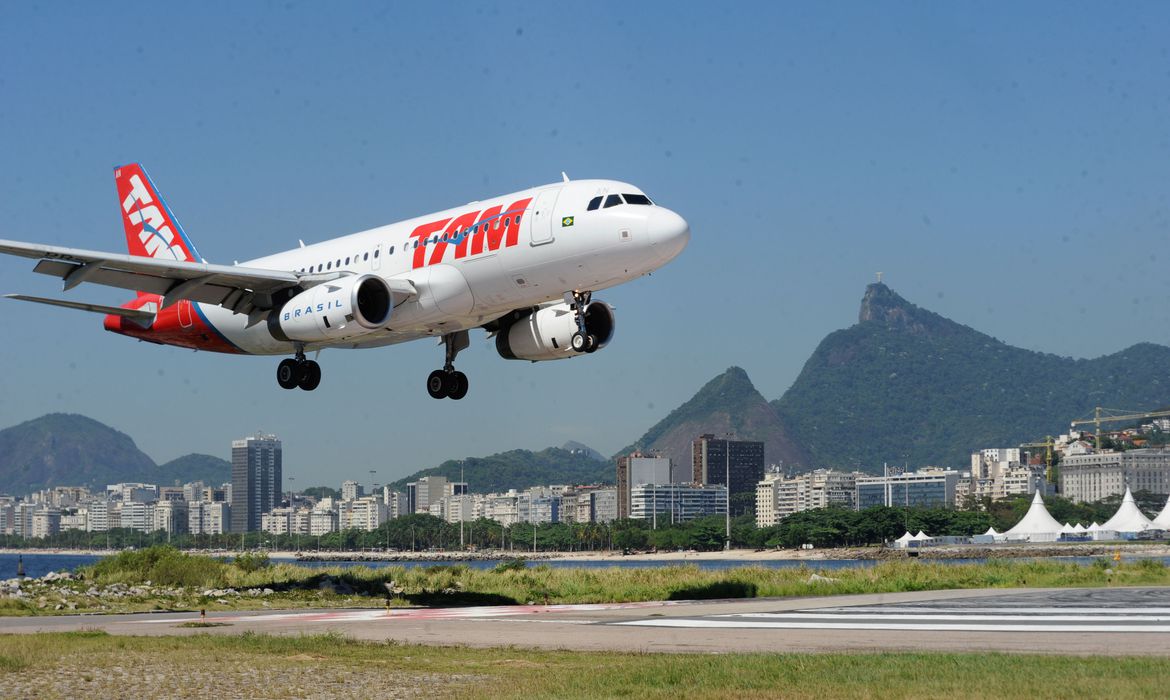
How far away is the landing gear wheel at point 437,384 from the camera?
139 feet

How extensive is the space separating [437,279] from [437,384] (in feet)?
20.0

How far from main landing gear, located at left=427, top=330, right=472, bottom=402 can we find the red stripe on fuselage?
6.60m

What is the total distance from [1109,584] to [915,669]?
33.4 metres

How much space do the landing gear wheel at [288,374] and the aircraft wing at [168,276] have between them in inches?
74.4

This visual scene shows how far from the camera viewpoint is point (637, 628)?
114ft

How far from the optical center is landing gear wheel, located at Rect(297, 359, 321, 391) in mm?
41438

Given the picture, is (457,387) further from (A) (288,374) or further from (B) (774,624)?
(B) (774,624)

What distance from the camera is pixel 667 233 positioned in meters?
33.8

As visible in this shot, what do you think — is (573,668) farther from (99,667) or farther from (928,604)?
(928,604)

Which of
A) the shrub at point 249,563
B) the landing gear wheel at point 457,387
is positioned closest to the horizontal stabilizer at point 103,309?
the landing gear wheel at point 457,387

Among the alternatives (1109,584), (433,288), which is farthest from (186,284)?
(1109,584)

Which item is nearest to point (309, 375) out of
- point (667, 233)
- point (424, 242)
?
point (424, 242)

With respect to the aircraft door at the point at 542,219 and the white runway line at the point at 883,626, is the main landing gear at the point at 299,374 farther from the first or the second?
the white runway line at the point at 883,626

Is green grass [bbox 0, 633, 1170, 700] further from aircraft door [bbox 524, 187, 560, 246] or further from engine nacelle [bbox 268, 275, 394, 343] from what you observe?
aircraft door [bbox 524, 187, 560, 246]
